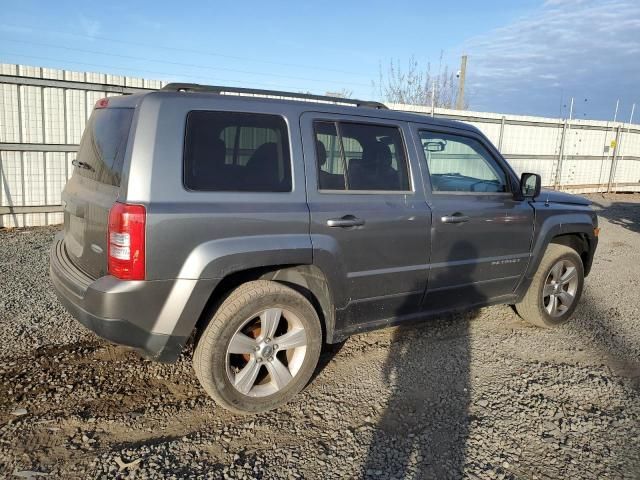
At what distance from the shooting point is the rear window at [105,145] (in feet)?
9.55

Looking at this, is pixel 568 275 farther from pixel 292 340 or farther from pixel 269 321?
pixel 269 321

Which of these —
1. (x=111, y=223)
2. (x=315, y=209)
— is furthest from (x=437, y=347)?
(x=111, y=223)

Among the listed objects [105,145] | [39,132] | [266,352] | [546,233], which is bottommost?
[266,352]

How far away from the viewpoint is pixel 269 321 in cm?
318

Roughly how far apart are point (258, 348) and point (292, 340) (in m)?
0.24

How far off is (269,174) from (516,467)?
7.24 ft

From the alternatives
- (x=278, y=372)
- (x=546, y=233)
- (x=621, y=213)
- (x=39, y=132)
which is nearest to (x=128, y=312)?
(x=278, y=372)

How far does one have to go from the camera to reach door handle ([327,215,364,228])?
330 cm

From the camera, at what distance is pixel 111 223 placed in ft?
8.97

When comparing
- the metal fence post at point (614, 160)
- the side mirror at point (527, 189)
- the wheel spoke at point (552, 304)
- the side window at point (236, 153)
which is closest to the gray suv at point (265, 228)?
the side window at point (236, 153)

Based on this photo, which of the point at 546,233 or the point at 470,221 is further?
the point at 546,233

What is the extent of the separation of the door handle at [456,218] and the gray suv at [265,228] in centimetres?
1

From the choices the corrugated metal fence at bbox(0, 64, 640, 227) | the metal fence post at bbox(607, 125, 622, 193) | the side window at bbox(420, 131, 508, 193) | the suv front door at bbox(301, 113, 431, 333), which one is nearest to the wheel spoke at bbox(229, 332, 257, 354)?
Answer: the suv front door at bbox(301, 113, 431, 333)

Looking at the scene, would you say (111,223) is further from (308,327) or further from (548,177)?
(548,177)
